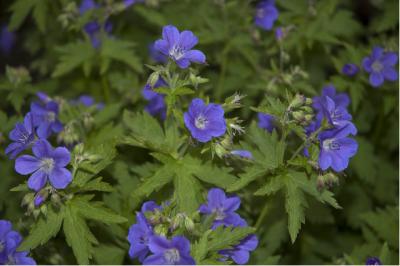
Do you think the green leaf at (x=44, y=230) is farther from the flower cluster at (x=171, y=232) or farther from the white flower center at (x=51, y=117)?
the white flower center at (x=51, y=117)

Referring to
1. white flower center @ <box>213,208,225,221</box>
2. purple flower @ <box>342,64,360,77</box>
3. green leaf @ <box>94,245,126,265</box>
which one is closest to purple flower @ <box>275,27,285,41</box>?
purple flower @ <box>342,64,360,77</box>

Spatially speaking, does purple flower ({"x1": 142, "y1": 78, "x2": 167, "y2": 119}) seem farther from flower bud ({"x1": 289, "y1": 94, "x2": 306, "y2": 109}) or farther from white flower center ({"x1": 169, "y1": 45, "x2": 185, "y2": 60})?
flower bud ({"x1": 289, "y1": 94, "x2": 306, "y2": 109})

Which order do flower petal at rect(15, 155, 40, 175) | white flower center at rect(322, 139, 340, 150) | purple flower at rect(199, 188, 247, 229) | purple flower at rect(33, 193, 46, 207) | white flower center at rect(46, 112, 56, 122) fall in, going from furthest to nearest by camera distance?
white flower center at rect(46, 112, 56, 122)
purple flower at rect(199, 188, 247, 229)
white flower center at rect(322, 139, 340, 150)
flower petal at rect(15, 155, 40, 175)
purple flower at rect(33, 193, 46, 207)

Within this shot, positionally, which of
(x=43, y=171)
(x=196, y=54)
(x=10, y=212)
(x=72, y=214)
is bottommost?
(x=10, y=212)

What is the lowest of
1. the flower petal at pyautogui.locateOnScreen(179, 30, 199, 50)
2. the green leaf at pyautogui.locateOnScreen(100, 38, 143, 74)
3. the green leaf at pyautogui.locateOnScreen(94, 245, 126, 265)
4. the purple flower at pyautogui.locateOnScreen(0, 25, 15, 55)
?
the purple flower at pyautogui.locateOnScreen(0, 25, 15, 55)

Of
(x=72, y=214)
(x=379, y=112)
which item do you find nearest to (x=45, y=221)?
(x=72, y=214)

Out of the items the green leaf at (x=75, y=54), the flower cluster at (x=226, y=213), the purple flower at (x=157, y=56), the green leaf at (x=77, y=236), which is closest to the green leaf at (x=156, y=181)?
the flower cluster at (x=226, y=213)

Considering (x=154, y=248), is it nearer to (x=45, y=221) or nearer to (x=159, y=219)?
(x=159, y=219)

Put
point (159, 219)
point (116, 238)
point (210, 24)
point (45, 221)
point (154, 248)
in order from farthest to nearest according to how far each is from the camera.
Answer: point (210, 24), point (116, 238), point (45, 221), point (159, 219), point (154, 248)
